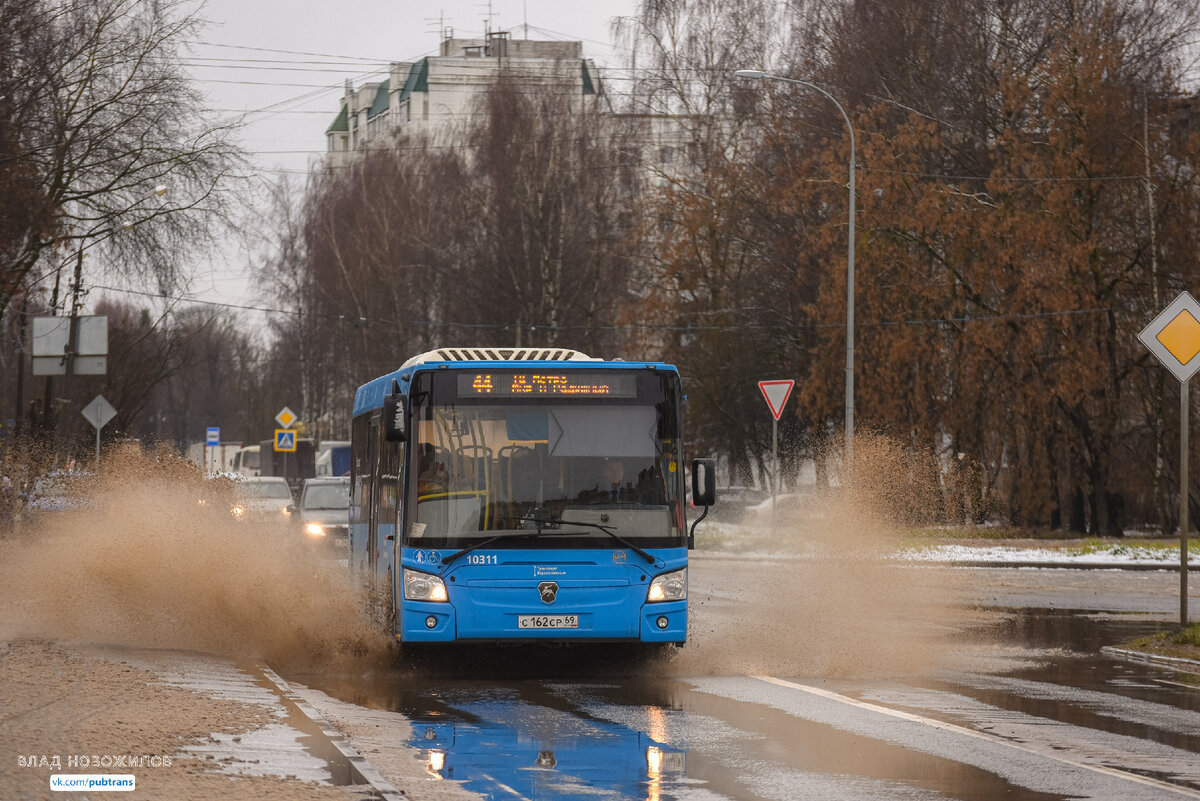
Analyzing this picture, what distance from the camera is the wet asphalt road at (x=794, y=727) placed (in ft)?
28.1

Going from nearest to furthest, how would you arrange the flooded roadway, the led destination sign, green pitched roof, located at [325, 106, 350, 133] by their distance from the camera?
1. the flooded roadway
2. the led destination sign
3. green pitched roof, located at [325, 106, 350, 133]

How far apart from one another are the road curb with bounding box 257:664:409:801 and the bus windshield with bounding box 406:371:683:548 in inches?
78.3

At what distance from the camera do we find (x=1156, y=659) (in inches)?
599

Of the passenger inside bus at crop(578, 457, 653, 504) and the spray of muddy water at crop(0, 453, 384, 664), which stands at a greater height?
the passenger inside bus at crop(578, 457, 653, 504)

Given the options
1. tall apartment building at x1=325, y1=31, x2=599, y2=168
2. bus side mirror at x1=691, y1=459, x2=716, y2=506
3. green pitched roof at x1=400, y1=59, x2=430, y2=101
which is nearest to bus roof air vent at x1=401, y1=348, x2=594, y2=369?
bus side mirror at x1=691, y1=459, x2=716, y2=506

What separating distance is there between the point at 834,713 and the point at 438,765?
11.1 ft

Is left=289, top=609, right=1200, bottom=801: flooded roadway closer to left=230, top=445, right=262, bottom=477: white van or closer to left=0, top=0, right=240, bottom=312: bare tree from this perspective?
left=0, top=0, right=240, bottom=312: bare tree

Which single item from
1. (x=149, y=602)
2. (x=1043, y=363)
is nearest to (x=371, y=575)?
(x=149, y=602)

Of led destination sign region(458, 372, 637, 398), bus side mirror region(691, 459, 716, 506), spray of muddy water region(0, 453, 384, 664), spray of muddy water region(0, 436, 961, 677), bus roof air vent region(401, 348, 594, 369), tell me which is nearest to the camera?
bus side mirror region(691, 459, 716, 506)

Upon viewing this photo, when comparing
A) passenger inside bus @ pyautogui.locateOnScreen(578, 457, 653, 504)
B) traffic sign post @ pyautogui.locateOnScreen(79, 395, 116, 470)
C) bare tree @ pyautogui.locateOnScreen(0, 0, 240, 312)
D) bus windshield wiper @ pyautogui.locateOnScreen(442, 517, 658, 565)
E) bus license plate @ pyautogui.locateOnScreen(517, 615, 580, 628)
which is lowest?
bus license plate @ pyautogui.locateOnScreen(517, 615, 580, 628)

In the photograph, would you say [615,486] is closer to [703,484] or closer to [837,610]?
[703,484]

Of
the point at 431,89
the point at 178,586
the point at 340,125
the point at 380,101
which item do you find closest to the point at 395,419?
the point at 178,586

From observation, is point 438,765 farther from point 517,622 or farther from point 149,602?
point 149,602

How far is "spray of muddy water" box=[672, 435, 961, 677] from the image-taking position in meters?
14.8
